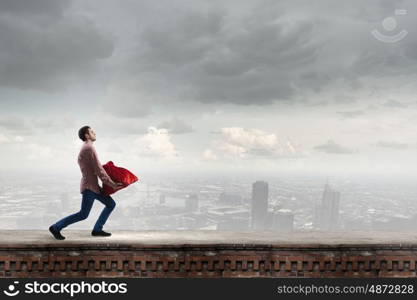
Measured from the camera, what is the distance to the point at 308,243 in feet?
27.6

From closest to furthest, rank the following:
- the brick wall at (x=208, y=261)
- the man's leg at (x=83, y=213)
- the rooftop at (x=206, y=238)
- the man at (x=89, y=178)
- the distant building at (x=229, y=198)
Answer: the brick wall at (x=208, y=261), the rooftop at (x=206, y=238), the man's leg at (x=83, y=213), the man at (x=89, y=178), the distant building at (x=229, y=198)

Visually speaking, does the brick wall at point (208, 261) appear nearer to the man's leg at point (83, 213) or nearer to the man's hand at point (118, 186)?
the man's leg at point (83, 213)

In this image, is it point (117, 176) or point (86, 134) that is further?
point (117, 176)

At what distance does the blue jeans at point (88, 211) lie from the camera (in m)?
8.65

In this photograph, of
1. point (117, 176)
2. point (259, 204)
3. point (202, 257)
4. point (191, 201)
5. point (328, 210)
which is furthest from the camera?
point (191, 201)

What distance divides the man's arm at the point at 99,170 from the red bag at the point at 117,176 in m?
0.14

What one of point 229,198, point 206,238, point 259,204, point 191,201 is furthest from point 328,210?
point 206,238

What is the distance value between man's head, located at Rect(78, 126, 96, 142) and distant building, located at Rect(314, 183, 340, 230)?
145 feet

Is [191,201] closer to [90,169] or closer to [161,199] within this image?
[161,199]

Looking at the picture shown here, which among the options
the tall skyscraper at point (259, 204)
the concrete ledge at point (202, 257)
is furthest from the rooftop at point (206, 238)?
the tall skyscraper at point (259, 204)

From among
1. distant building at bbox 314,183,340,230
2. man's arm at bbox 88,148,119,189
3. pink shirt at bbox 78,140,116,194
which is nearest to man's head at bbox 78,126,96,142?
pink shirt at bbox 78,140,116,194

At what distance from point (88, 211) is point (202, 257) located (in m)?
2.17

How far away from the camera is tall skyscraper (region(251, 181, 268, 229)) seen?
50844 millimetres

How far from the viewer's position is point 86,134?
887cm
